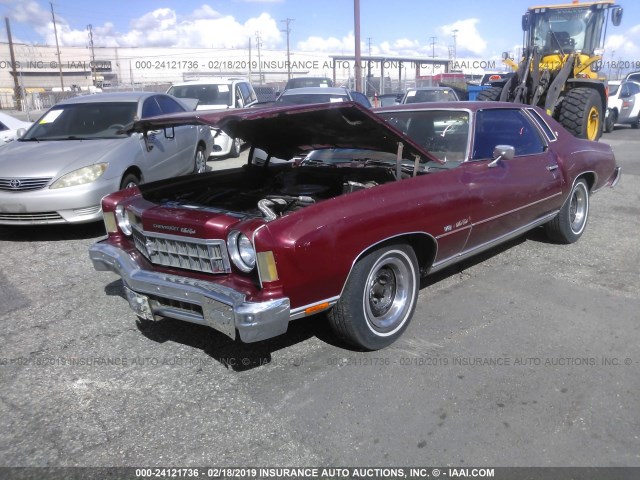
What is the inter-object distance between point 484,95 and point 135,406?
41.5ft

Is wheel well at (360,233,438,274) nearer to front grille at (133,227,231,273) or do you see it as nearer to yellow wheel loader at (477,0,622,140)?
front grille at (133,227,231,273)

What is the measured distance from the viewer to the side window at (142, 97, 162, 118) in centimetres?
737

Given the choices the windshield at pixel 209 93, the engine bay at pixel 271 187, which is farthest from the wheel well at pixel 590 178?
the windshield at pixel 209 93

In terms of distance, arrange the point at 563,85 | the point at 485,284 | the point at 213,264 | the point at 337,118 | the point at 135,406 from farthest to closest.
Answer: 1. the point at 563,85
2. the point at 485,284
3. the point at 337,118
4. the point at 213,264
5. the point at 135,406

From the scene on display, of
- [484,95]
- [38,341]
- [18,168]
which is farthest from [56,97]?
[38,341]

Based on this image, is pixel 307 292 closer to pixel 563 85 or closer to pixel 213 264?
pixel 213 264

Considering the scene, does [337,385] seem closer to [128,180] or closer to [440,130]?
[440,130]

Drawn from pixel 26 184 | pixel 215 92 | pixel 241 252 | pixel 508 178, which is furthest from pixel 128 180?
pixel 215 92

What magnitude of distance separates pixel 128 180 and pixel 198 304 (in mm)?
3877

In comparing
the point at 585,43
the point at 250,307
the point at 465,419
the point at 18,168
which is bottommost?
the point at 465,419

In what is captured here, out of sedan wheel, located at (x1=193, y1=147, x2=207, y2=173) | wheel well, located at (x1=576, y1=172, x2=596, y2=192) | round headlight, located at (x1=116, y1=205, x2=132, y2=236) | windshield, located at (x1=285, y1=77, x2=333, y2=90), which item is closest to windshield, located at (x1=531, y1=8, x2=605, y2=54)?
windshield, located at (x1=285, y1=77, x2=333, y2=90)

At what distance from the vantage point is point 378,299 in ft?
11.9

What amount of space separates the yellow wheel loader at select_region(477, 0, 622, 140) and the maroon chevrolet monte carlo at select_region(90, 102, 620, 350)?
7.50 meters

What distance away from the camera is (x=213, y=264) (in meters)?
3.21
